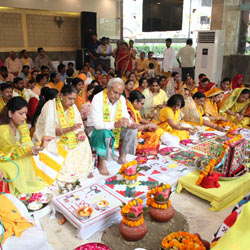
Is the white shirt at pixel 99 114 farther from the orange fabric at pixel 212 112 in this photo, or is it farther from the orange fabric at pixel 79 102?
the orange fabric at pixel 212 112

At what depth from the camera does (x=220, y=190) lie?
8.93 ft

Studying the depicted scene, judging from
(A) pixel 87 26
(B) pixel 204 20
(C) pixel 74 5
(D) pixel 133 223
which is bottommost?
(D) pixel 133 223

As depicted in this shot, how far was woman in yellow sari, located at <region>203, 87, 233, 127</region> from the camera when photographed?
5.16 meters

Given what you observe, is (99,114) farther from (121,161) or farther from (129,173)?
(129,173)

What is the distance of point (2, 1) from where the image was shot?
28.7 feet

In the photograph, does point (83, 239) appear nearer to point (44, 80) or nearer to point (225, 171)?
point (225, 171)

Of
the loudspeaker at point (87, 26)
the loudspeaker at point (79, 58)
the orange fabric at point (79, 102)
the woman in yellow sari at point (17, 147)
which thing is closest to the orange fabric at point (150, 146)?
the orange fabric at point (79, 102)

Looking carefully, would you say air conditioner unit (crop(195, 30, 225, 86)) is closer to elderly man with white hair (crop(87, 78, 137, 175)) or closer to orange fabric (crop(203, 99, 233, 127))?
orange fabric (crop(203, 99, 233, 127))

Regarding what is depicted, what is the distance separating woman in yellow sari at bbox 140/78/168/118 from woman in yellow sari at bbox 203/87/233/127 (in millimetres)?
841

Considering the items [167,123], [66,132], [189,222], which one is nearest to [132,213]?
[189,222]

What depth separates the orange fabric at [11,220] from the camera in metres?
1.91

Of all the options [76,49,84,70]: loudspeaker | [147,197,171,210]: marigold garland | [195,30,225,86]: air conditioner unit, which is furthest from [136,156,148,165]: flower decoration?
[76,49,84,70]: loudspeaker

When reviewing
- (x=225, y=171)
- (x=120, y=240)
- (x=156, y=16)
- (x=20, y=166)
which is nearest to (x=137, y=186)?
(x=120, y=240)

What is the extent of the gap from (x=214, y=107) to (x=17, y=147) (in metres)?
3.94
